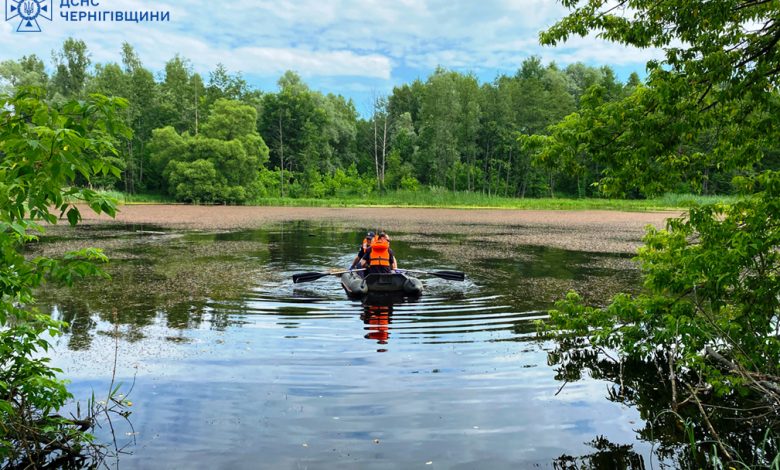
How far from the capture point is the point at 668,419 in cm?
602

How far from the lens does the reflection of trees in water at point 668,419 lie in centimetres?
507

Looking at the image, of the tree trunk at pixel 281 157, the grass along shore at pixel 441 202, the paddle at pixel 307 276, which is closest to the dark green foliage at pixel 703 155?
the paddle at pixel 307 276

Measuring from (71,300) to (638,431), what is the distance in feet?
33.9

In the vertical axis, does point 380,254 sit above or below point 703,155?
below

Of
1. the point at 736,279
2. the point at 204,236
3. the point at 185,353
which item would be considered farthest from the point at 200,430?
the point at 204,236

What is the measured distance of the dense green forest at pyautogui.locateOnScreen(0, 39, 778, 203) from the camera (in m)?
58.8

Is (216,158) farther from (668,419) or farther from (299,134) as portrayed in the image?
A: (668,419)

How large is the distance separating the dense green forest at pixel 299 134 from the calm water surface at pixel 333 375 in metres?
46.4

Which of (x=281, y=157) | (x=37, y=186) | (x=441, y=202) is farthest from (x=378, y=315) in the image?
(x=281, y=157)

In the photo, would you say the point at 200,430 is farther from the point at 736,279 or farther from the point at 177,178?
the point at 177,178

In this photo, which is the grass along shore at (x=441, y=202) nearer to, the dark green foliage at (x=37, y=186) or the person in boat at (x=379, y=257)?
the person in boat at (x=379, y=257)

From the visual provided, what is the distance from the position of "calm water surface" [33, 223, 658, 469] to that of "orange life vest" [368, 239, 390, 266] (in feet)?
3.50

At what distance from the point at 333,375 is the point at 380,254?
6501 millimetres

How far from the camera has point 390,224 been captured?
33094 mm
